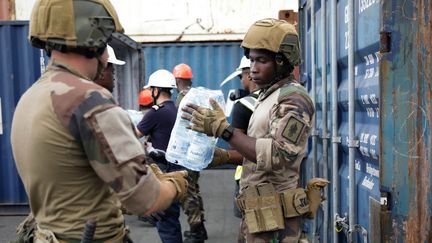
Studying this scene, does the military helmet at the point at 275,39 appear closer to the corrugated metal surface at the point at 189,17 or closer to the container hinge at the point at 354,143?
the container hinge at the point at 354,143

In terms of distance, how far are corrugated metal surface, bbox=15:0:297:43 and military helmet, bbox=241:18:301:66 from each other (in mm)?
8912

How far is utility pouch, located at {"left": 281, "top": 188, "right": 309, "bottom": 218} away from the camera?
3.07 meters

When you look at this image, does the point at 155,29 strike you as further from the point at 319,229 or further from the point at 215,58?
the point at 319,229

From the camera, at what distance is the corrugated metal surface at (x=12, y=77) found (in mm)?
7590

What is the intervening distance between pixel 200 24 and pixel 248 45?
30.2ft

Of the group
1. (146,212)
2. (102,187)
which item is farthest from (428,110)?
(102,187)

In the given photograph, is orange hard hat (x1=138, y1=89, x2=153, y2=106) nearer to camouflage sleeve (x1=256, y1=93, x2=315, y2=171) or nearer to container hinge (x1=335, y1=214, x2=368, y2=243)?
container hinge (x1=335, y1=214, x2=368, y2=243)

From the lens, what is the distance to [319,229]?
425cm

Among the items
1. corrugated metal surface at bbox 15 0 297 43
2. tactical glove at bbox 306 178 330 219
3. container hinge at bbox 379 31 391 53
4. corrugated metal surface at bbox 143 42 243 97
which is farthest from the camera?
corrugated metal surface at bbox 15 0 297 43

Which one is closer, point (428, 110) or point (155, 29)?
point (428, 110)

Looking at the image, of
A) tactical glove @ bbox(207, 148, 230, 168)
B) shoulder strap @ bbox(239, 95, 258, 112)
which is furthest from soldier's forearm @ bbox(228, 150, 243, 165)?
shoulder strap @ bbox(239, 95, 258, 112)

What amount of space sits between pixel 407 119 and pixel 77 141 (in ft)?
4.03

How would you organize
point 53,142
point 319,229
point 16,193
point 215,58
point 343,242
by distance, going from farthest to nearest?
point 215,58, point 16,193, point 319,229, point 343,242, point 53,142

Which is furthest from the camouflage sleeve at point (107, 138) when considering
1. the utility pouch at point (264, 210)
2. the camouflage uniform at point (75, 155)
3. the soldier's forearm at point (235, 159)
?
the soldier's forearm at point (235, 159)
